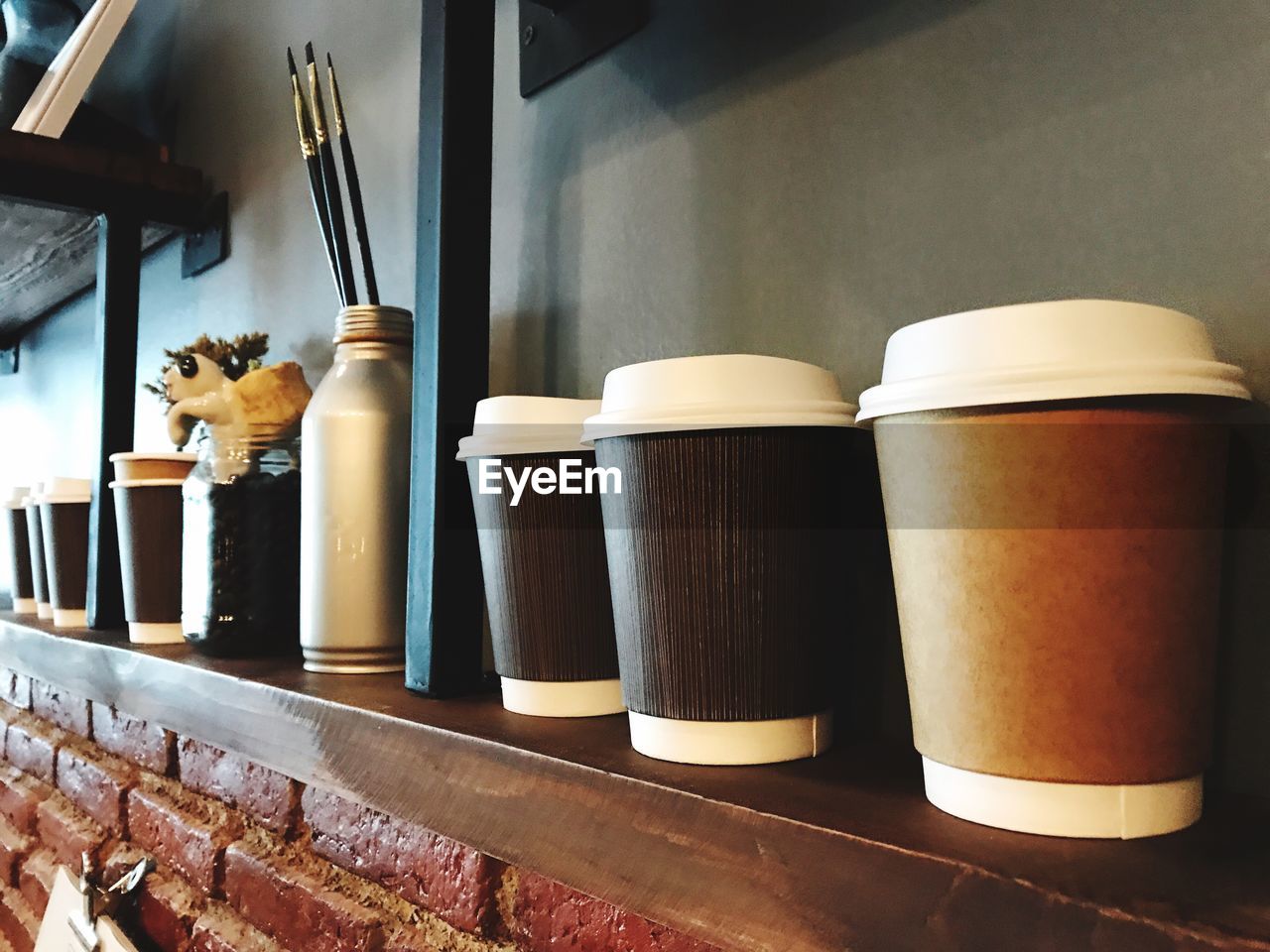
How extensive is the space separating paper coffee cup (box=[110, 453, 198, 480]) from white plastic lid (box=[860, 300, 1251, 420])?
832mm

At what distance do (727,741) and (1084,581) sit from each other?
201 mm

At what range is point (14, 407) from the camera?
87.4 inches

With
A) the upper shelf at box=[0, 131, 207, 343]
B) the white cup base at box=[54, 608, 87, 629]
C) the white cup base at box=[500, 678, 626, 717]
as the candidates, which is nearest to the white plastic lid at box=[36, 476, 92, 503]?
the white cup base at box=[54, 608, 87, 629]

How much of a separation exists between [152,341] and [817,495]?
1.52 metres

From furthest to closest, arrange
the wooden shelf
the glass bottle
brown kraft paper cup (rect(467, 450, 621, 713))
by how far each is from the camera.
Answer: the glass bottle, brown kraft paper cup (rect(467, 450, 621, 713)), the wooden shelf

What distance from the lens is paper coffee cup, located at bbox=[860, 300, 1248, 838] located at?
0.39 metres

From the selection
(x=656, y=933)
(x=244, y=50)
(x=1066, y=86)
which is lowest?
(x=656, y=933)

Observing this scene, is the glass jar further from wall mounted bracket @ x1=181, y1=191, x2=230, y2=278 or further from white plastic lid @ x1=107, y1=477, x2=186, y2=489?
wall mounted bracket @ x1=181, y1=191, x2=230, y2=278

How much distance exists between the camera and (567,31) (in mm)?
913

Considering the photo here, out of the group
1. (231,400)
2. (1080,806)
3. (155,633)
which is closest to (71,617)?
(155,633)

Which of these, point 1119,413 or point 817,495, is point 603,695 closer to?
point 817,495

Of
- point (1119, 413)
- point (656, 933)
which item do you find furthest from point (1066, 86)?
point (656, 933)

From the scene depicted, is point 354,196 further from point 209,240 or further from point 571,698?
point 209,240

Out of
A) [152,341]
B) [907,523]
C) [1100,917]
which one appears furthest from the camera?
[152,341]
